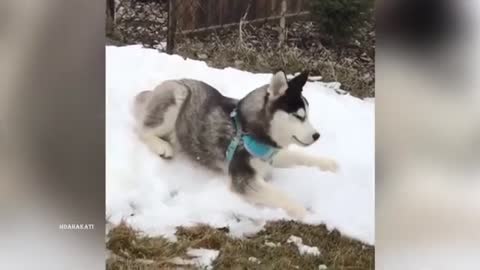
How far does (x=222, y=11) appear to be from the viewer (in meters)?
4.27

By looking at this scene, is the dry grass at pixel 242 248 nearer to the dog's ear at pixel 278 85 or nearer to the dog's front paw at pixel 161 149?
the dog's front paw at pixel 161 149

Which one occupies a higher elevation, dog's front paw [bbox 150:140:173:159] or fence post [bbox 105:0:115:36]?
fence post [bbox 105:0:115:36]

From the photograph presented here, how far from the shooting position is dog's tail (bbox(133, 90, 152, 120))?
424cm

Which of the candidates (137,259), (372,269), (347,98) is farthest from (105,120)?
(372,269)

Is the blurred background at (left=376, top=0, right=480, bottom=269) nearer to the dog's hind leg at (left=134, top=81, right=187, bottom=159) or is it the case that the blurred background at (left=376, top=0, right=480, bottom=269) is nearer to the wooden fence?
the wooden fence

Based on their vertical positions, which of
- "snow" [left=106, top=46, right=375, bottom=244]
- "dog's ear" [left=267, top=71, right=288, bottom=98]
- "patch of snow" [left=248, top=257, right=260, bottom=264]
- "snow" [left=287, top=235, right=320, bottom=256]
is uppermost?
"dog's ear" [left=267, top=71, right=288, bottom=98]

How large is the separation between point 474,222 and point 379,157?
2.16 feet

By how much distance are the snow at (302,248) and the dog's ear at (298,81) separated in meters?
0.84

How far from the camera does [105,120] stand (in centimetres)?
420

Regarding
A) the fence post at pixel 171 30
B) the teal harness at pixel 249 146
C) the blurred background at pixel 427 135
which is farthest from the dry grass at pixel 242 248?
the fence post at pixel 171 30

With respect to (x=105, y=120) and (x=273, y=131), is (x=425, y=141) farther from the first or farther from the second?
(x=105, y=120)

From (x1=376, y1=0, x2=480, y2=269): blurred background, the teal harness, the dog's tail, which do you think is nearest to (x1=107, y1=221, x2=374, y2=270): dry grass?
(x1=376, y1=0, x2=480, y2=269): blurred background

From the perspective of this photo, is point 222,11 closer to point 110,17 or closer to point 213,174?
point 110,17

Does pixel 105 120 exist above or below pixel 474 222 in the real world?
above
